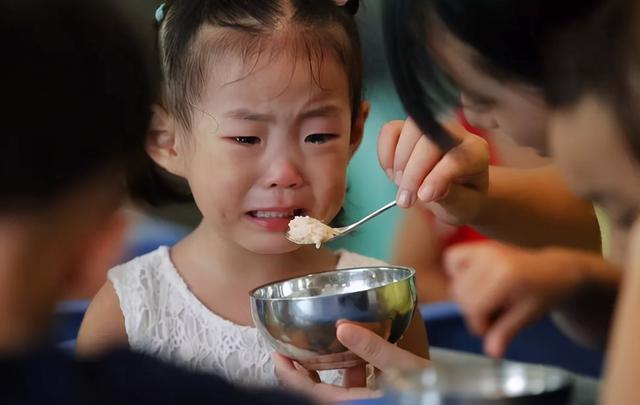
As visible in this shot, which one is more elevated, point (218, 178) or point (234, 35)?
point (234, 35)

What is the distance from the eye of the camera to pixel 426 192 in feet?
2.64

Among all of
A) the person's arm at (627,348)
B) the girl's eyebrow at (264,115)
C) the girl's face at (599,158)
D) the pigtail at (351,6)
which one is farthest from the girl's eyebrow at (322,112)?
the person's arm at (627,348)

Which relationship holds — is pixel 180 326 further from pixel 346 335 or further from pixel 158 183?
pixel 346 335

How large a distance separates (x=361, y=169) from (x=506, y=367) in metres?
0.69

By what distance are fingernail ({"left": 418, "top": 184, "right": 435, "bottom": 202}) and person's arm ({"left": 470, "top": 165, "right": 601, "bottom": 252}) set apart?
75 millimetres

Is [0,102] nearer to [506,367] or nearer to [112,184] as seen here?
[112,184]

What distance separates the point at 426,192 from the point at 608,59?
0.32 metres

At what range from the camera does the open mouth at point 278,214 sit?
88 centimetres

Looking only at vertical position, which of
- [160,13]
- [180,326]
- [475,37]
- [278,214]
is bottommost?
[180,326]

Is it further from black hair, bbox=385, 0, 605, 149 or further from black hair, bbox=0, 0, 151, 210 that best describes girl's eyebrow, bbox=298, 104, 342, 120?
black hair, bbox=0, 0, 151, 210

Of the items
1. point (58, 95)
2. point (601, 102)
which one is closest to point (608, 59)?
point (601, 102)

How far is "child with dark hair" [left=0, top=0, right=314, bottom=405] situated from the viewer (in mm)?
436

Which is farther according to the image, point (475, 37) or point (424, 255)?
point (424, 255)

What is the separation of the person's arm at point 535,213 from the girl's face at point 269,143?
6.3 inches
